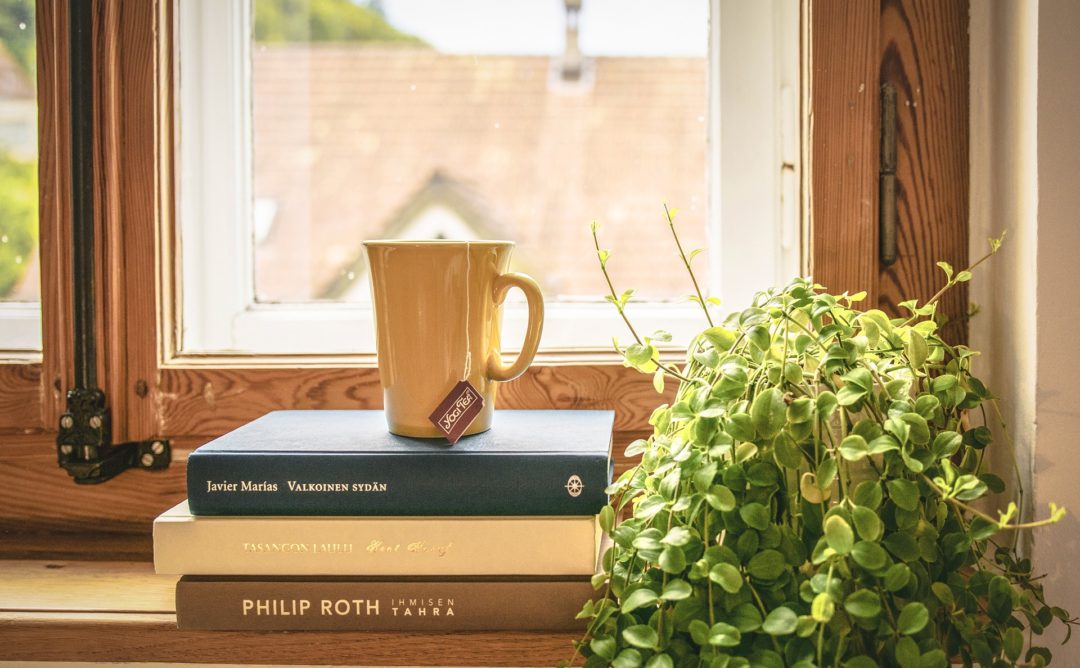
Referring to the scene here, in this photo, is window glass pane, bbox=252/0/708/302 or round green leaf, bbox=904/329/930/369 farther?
window glass pane, bbox=252/0/708/302

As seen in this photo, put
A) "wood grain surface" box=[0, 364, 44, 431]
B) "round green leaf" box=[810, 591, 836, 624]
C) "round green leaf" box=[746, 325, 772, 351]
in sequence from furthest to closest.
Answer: "wood grain surface" box=[0, 364, 44, 431]
"round green leaf" box=[746, 325, 772, 351]
"round green leaf" box=[810, 591, 836, 624]

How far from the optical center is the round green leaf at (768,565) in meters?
0.66

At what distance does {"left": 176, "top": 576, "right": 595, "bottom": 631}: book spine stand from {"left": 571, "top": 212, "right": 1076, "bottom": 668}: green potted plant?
59 millimetres

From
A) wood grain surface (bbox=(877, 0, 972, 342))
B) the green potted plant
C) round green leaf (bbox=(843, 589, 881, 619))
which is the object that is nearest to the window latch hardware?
wood grain surface (bbox=(877, 0, 972, 342))

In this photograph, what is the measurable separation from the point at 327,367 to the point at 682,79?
2.07 ft

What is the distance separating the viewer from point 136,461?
1065mm

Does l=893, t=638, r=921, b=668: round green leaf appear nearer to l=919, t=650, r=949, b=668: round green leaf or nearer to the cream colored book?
l=919, t=650, r=949, b=668: round green leaf

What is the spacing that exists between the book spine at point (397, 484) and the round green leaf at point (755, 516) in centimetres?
16

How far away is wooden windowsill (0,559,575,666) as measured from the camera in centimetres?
78

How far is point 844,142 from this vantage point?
3.15ft

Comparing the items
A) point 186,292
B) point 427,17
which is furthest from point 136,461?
point 427,17

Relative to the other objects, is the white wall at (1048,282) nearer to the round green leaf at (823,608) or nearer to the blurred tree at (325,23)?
the round green leaf at (823,608)

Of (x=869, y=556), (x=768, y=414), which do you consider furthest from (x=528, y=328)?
(x=869, y=556)

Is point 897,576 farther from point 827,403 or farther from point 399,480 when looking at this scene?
point 399,480
